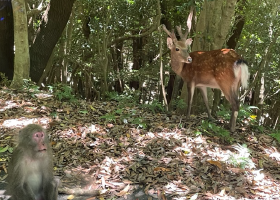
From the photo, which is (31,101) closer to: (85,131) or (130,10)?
(85,131)

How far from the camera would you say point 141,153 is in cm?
525

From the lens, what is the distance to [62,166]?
4777mm

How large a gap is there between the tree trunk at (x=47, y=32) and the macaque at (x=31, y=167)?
6055 millimetres

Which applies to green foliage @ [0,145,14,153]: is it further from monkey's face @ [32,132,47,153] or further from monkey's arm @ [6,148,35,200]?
monkey's face @ [32,132,47,153]

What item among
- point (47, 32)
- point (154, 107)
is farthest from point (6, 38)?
point (154, 107)

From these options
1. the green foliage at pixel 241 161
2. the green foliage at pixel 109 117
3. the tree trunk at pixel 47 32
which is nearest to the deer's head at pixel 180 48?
the green foliage at pixel 109 117

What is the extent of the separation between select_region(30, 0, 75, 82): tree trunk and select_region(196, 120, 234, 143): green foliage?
17.3 feet

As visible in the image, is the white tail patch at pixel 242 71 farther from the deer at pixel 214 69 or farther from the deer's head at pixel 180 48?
the deer's head at pixel 180 48

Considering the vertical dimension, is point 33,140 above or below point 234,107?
below

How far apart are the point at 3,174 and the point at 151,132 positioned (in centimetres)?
277

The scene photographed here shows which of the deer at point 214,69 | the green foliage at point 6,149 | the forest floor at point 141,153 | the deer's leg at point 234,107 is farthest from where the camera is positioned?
the deer's leg at point 234,107

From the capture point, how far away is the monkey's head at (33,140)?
3.26 m

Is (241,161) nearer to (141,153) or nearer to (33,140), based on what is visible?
(141,153)

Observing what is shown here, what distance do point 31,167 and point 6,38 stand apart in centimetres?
640
